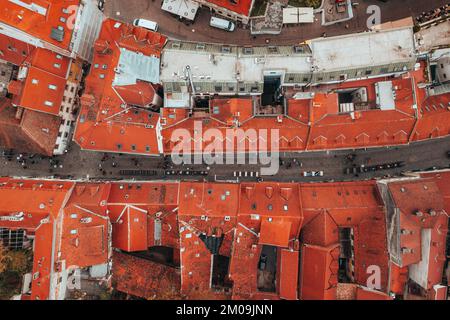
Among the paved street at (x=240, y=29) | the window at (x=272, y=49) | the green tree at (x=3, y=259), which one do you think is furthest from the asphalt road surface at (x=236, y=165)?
the paved street at (x=240, y=29)

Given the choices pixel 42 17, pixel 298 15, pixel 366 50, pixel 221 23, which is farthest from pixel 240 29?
pixel 42 17

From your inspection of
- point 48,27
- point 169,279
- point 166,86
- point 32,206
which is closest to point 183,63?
point 166,86

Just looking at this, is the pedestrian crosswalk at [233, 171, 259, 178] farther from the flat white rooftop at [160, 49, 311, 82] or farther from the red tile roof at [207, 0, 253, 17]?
the red tile roof at [207, 0, 253, 17]

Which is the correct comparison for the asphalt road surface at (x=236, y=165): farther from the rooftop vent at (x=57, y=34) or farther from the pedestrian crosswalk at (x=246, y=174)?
the rooftop vent at (x=57, y=34)

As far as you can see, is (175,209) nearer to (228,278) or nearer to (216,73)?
(228,278)

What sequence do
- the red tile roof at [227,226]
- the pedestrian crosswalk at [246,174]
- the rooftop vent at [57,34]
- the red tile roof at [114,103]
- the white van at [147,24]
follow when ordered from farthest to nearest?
the white van at [147,24], the pedestrian crosswalk at [246,174], the red tile roof at [114,103], the rooftop vent at [57,34], the red tile roof at [227,226]

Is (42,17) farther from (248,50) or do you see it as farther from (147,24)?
(248,50)
